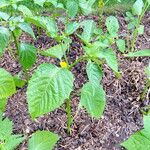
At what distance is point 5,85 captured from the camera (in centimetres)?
149

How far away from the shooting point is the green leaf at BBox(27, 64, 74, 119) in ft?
4.99

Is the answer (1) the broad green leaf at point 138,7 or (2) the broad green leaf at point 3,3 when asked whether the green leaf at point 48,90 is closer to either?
(2) the broad green leaf at point 3,3

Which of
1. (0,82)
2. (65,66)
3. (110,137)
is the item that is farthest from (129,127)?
(0,82)

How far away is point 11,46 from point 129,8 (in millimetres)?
969

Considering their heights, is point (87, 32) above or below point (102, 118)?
above

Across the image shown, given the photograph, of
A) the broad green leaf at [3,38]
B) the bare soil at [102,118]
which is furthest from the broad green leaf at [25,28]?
the bare soil at [102,118]

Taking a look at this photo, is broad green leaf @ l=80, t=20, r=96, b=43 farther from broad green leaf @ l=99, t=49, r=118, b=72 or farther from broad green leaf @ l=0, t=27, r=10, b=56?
broad green leaf @ l=0, t=27, r=10, b=56

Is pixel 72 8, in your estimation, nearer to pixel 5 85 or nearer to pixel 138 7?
pixel 138 7

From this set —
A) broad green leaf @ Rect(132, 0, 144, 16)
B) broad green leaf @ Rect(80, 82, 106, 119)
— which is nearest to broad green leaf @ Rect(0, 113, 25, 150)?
broad green leaf @ Rect(80, 82, 106, 119)

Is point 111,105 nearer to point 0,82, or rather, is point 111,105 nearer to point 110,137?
point 110,137

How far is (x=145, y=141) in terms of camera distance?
1334 mm

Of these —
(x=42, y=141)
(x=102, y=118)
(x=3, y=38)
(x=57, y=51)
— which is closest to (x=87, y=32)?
Result: (x=57, y=51)

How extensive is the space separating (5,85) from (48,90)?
174 mm

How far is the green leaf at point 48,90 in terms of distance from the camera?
1.52 meters
